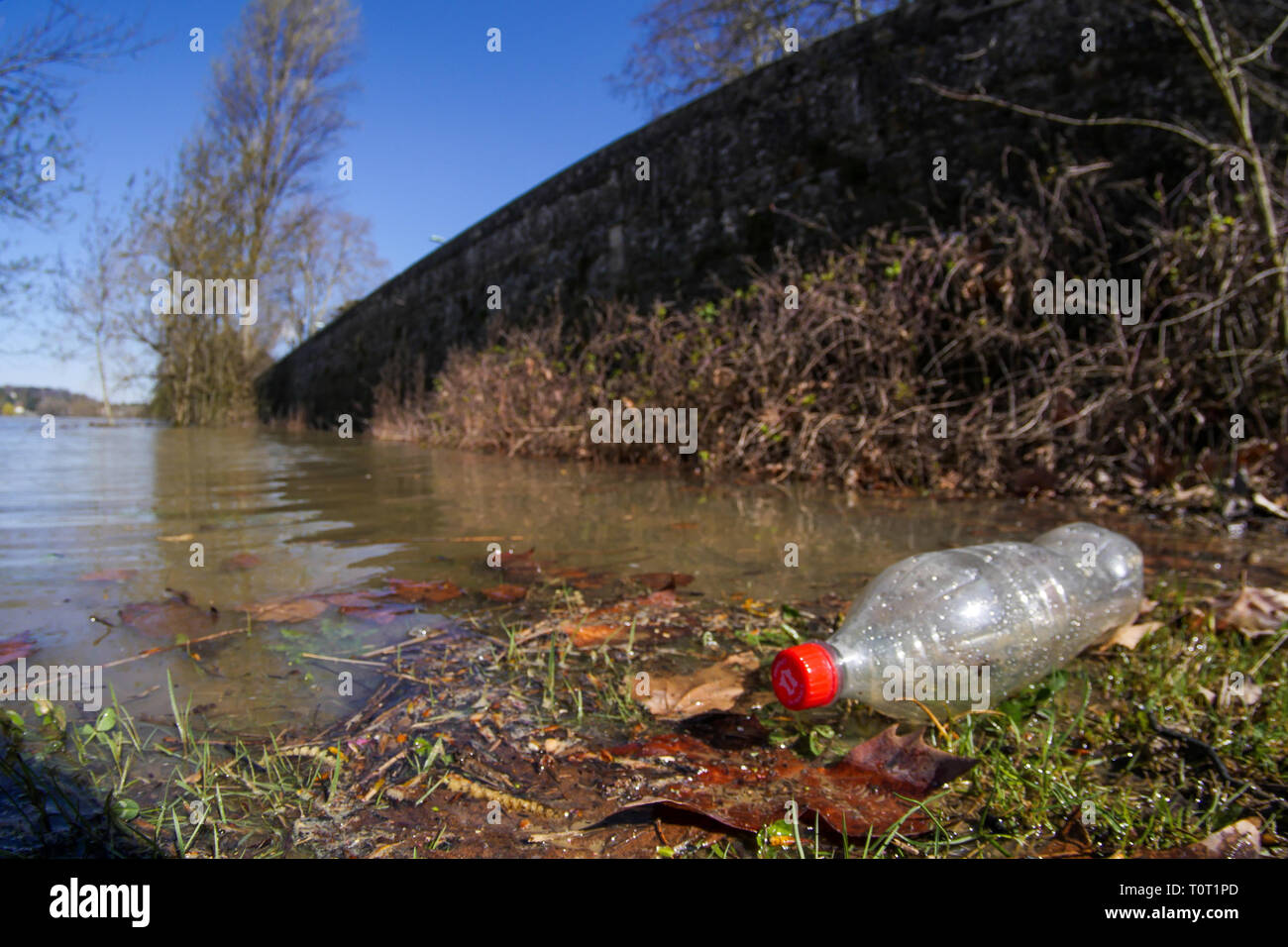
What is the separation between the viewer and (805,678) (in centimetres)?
114

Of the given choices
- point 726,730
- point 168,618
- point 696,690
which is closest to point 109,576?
point 168,618

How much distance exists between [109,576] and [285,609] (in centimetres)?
76

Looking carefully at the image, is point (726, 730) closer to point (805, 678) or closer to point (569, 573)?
point (805, 678)

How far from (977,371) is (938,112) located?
1981 millimetres

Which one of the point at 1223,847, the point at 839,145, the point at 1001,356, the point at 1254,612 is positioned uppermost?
the point at 839,145

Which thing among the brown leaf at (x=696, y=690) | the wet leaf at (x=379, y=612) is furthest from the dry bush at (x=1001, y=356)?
the wet leaf at (x=379, y=612)

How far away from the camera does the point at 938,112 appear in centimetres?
511

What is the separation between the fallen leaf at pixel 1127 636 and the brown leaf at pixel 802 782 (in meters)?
0.88

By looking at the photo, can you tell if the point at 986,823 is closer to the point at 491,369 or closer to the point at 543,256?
the point at 491,369

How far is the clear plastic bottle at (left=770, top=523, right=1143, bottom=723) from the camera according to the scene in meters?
1.33

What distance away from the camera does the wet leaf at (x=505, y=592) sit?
2123 millimetres

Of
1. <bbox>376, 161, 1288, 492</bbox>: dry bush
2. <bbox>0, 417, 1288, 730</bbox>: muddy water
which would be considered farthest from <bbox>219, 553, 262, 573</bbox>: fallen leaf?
<bbox>376, 161, 1288, 492</bbox>: dry bush
